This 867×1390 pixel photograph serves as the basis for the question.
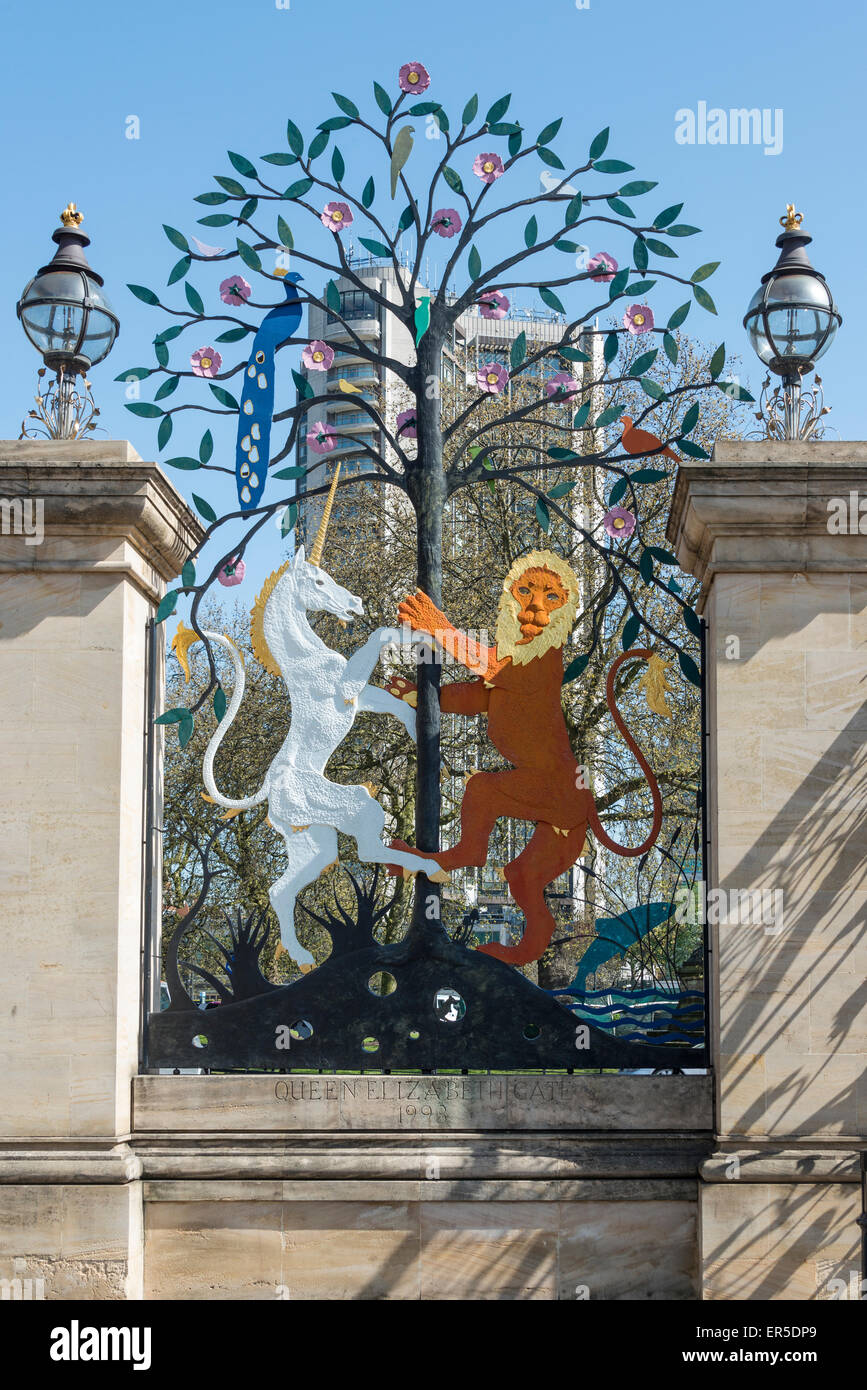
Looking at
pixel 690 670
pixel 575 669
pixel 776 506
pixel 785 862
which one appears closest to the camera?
pixel 785 862

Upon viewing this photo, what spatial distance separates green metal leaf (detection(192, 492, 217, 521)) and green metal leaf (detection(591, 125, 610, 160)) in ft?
10.1

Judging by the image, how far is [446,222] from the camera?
28.4ft

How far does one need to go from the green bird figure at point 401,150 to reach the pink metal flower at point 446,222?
0.29 metres

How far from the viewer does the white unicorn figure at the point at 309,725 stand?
798 centimetres

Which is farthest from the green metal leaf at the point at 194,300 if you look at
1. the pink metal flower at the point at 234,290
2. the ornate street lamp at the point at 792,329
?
the ornate street lamp at the point at 792,329

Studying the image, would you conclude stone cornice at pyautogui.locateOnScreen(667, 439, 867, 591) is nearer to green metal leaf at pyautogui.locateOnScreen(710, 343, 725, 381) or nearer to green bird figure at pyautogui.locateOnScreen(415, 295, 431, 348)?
green metal leaf at pyautogui.locateOnScreen(710, 343, 725, 381)

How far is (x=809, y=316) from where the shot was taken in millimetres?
8039

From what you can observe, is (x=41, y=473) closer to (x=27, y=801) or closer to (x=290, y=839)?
(x=27, y=801)

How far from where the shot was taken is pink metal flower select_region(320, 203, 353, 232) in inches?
340

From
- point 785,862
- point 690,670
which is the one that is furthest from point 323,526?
point 785,862

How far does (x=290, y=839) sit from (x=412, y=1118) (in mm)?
1618

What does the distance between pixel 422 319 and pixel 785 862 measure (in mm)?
3745

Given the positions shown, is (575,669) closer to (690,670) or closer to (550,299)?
(690,670)
